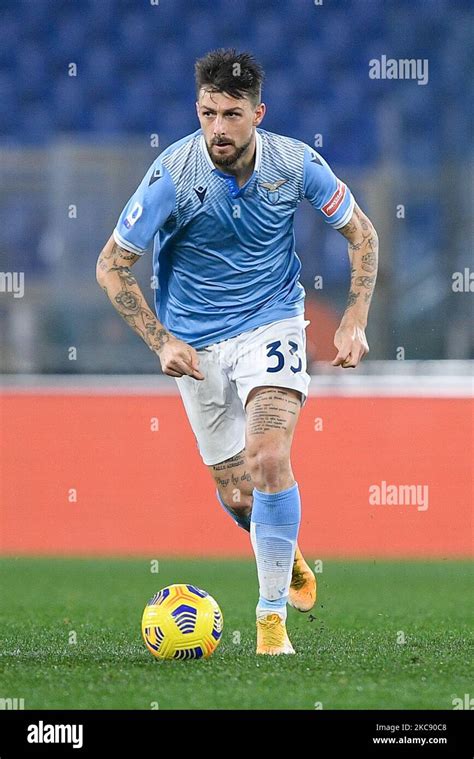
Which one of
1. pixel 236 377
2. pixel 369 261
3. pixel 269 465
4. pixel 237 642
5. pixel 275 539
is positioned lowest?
pixel 237 642

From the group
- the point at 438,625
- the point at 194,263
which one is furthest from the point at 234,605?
the point at 194,263

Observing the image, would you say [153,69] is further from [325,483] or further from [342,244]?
[325,483]

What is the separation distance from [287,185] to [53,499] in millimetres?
3941

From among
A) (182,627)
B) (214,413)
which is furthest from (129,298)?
(182,627)

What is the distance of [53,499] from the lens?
827cm

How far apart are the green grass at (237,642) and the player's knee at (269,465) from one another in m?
0.58

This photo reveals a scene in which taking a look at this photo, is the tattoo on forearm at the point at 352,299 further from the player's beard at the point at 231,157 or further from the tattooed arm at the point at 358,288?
the player's beard at the point at 231,157

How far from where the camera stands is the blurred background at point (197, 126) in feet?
30.6

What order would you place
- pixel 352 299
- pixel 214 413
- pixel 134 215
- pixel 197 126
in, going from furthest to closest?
1. pixel 197 126
2. pixel 214 413
3. pixel 352 299
4. pixel 134 215

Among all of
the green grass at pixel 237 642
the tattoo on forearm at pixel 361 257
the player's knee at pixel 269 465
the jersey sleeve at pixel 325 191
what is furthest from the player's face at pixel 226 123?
the green grass at pixel 237 642

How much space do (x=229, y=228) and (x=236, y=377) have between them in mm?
543

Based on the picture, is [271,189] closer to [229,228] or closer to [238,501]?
[229,228]

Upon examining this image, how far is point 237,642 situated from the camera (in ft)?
16.1

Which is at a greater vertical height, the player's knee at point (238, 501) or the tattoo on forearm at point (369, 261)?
the tattoo on forearm at point (369, 261)
